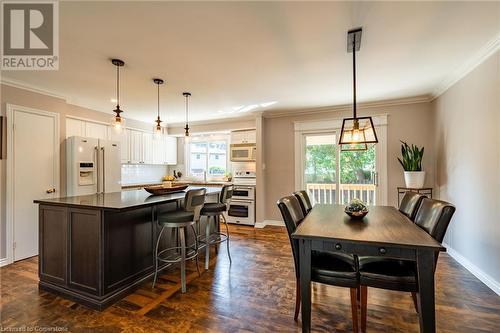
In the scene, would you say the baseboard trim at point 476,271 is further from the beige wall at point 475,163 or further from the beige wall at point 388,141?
the beige wall at point 388,141

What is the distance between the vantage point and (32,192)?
3293 mm

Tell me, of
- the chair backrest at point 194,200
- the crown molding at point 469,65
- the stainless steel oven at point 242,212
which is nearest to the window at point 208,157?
the stainless steel oven at point 242,212

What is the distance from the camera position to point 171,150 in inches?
245

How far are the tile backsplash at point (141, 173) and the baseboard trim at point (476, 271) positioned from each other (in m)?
6.06

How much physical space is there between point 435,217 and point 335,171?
114 inches

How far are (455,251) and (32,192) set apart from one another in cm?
609

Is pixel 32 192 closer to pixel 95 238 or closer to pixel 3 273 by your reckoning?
pixel 3 273

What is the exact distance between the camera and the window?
20.1 ft

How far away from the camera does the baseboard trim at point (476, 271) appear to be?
2296 millimetres

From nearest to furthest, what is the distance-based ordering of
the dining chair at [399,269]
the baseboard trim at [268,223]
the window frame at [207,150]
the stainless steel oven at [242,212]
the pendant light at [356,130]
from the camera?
1. the dining chair at [399,269]
2. the pendant light at [356,130]
3. the baseboard trim at [268,223]
4. the stainless steel oven at [242,212]
5. the window frame at [207,150]

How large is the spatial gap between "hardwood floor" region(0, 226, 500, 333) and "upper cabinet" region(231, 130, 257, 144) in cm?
317

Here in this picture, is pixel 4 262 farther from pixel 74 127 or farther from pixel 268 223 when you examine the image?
pixel 268 223

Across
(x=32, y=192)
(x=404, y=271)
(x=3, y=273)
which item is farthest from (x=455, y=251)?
(x=32, y=192)

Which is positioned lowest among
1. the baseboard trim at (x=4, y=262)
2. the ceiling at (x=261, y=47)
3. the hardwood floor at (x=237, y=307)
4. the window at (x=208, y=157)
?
the hardwood floor at (x=237, y=307)
